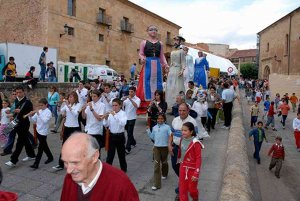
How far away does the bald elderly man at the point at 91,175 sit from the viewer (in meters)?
2.13

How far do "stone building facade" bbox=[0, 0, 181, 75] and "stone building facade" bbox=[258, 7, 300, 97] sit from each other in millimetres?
16672

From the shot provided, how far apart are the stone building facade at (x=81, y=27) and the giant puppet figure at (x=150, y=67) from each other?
19684 millimetres

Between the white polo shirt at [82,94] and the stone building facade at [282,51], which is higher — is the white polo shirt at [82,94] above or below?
below

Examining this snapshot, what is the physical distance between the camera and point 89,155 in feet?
7.07

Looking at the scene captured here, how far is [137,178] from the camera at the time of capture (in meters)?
6.30

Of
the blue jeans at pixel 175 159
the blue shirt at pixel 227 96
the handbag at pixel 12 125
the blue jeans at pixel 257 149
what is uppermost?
the blue shirt at pixel 227 96

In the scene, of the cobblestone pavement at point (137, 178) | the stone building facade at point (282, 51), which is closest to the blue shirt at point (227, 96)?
the cobblestone pavement at point (137, 178)

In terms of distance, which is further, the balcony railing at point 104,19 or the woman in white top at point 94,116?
the balcony railing at point 104,19

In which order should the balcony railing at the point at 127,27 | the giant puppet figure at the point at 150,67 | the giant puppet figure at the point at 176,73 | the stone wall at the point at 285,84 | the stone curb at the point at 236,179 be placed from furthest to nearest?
the balcony railing at the point at 127,27 → the stone wall at the point at 285,84 → the giant puppet figure at the point at 176,73 → the giant puppet figure at the point at 150,67 → the stone curb at the point at 236,179

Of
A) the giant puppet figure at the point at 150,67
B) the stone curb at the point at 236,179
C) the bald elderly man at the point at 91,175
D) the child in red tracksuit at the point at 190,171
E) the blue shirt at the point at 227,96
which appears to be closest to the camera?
the bald elderly man at the point at 91,175

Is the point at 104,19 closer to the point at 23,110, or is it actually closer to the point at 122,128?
the point at 23,110

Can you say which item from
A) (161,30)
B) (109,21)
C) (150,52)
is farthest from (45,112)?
(161,30)

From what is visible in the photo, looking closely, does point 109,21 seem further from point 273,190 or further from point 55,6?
point 273,190

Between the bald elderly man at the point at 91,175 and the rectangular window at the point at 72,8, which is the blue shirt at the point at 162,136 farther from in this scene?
the rectangular window at the point at 72,8
